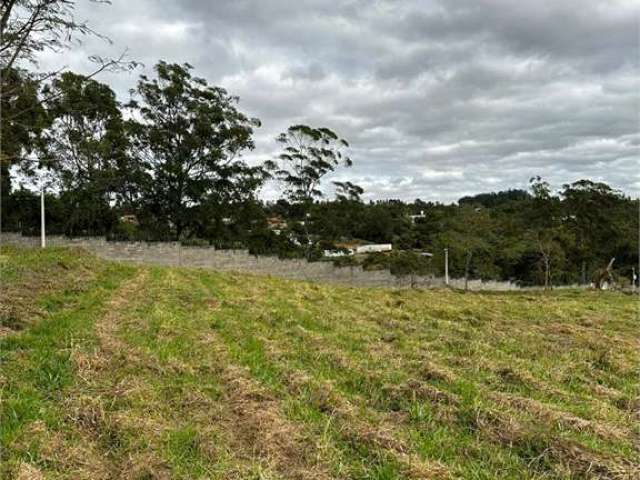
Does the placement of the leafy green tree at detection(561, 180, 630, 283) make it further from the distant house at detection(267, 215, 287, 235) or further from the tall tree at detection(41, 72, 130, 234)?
the tall tree at detection(41, 72, 130, 234)

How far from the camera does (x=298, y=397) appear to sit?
384cm

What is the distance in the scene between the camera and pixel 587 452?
2.94 metres

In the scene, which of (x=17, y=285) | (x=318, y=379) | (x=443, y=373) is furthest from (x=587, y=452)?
(x=17, y=285)

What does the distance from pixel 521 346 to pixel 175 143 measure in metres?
20.4

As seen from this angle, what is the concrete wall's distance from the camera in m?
19.0

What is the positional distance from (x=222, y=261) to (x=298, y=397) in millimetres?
17711

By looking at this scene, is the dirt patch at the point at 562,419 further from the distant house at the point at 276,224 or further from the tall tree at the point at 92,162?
the distant house at the point at 276,224

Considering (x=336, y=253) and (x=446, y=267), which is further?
(x=336, y=253)

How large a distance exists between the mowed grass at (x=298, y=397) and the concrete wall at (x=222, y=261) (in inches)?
482

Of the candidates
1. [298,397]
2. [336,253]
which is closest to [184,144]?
[336,253]

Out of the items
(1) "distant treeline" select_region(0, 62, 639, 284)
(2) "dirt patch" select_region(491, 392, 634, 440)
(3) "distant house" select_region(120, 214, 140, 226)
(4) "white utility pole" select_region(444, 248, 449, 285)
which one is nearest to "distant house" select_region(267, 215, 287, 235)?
(1) "distant treeline" select_region(0, 62, 639, 284)

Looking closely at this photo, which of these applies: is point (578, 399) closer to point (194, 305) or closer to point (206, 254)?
point (194, 305)

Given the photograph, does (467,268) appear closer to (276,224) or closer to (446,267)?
(446,267)

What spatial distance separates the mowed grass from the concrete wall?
40.2 feet
